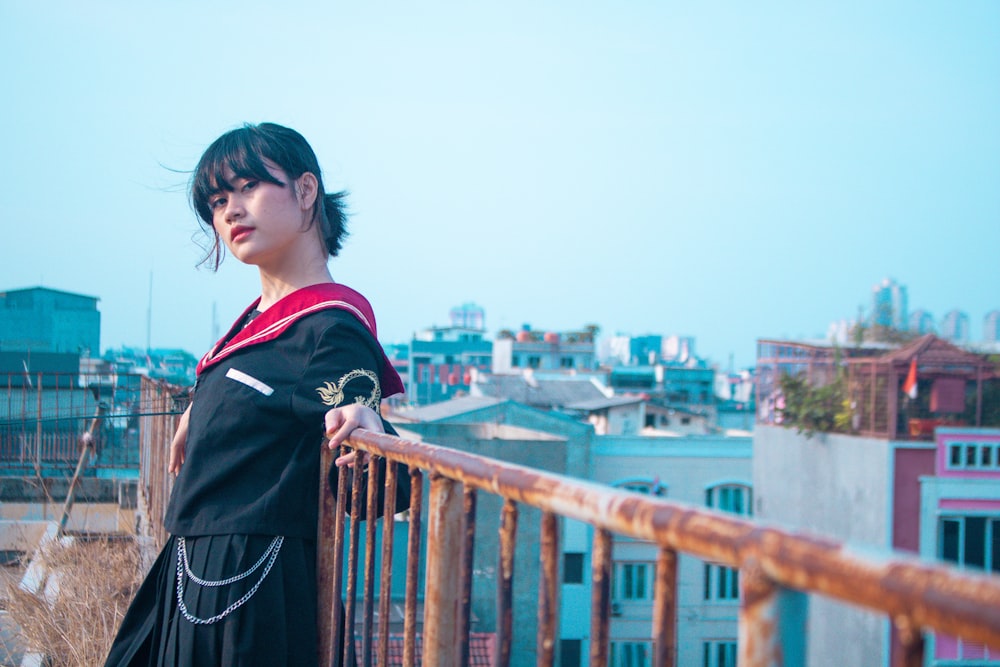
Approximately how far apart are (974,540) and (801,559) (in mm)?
18656

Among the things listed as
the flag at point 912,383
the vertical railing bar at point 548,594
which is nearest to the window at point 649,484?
the flag at point 912,383

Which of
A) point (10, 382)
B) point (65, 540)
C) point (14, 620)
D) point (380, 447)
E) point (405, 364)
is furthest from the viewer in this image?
point (405, 364)

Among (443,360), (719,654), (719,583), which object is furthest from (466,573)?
(443,360)

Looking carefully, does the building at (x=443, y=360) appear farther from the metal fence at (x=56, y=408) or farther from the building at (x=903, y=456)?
the metal fence at (x=56, y=408)

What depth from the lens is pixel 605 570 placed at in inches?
39.0

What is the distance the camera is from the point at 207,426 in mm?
1851

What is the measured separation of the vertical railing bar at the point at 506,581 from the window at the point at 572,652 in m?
20.6

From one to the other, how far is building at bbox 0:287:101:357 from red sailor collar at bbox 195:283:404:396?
4.91 metres

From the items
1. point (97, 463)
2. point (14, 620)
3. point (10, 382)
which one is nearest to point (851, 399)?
point (97, 463)

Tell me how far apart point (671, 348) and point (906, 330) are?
7859cm

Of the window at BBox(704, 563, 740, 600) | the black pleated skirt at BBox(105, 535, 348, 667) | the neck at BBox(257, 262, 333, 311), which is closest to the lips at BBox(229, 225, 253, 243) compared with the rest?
the neck at BBox(257, 262, 333, 311)

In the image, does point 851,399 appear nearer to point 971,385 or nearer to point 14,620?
point 971,385

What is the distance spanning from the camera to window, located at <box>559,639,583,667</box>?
21031 millimetres

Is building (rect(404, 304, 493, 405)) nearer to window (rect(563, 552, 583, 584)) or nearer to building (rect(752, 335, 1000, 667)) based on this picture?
window (rect(563, 552, 583, 584))
